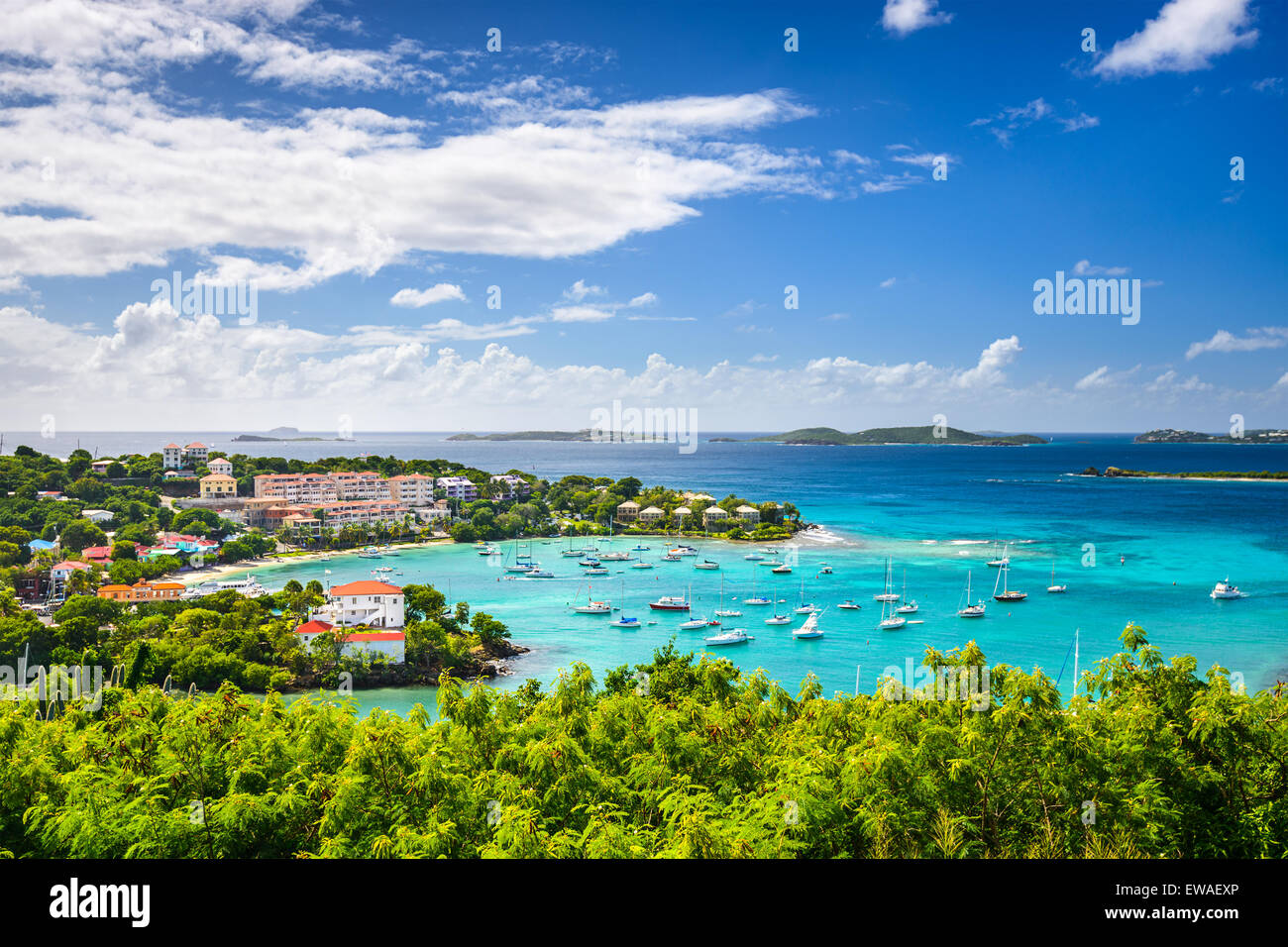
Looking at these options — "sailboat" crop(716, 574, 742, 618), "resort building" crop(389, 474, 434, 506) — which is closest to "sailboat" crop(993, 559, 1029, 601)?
"sailboat" crop(716, 574, 742, 618)

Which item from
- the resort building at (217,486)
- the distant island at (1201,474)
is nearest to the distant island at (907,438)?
the distant island at (1201,474)

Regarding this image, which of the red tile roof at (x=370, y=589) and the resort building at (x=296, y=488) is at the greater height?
the resort building at (x=296, y=488)

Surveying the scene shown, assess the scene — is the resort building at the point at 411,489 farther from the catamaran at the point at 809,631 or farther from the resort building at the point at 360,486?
the catamaran at the point at 809,631

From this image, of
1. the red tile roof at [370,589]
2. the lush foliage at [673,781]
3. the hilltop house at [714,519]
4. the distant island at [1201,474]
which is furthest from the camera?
the distant island at [1201,474]

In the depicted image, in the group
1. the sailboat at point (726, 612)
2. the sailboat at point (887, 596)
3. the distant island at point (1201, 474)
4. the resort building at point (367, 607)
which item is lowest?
the sailboat at point (726, 612)

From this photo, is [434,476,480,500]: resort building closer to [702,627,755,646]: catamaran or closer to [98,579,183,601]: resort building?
[98,579,183,601]: resort building

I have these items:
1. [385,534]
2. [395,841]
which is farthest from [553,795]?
[385,534]
